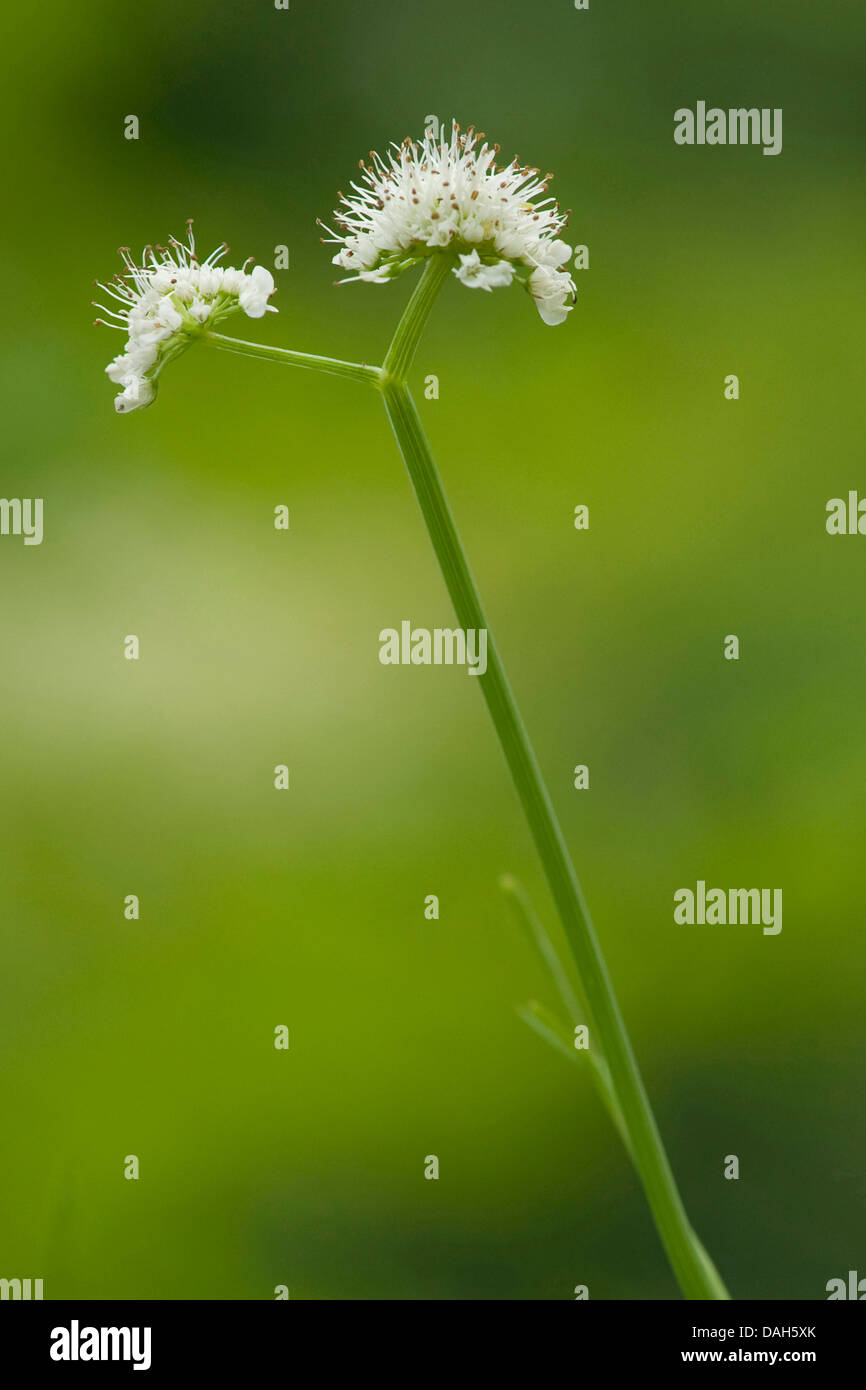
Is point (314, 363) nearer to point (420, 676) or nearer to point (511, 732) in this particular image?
point (511, 732)

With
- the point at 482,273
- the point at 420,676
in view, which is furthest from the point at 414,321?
the point at 420,676

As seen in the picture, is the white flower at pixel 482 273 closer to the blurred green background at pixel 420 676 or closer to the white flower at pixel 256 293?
the white flower at pixel 256 293

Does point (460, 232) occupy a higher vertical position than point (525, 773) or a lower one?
higher

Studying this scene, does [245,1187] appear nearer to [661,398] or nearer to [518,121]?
[661,398]

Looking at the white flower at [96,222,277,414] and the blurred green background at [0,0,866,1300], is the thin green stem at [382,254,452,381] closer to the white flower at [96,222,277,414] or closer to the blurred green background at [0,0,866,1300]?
the white flower at [96,222,277,414]

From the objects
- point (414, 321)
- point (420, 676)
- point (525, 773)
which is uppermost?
point (420, 676)

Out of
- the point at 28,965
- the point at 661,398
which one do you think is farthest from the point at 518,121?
the point at 28,965

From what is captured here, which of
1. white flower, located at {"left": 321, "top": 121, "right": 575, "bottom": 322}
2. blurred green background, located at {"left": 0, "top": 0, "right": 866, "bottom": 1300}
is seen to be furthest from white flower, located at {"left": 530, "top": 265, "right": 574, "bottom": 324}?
blurred green background, located at {"left": 0, "top": 0, "right": 866, "bottom": 1300}
